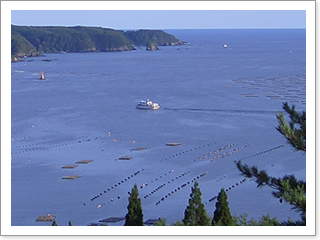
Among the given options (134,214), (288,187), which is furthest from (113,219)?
(288,187)

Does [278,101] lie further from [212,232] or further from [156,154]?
[212,232]

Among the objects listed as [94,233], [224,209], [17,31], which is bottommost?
[224,209]

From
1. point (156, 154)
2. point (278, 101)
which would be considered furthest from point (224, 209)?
point (278, 101)

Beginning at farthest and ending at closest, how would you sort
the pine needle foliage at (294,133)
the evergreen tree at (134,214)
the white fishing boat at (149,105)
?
the white fishing boat at (149,105) < the evergreen tree at (134,214) < the pine needle foliage at (294,133)

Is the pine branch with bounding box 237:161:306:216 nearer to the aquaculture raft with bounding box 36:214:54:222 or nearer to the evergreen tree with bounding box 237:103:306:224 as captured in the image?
the evergreen tree with bounding box 237:103:306:224

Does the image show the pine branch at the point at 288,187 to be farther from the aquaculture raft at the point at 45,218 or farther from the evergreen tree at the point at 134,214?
the aquaculture raft at the point at 45,218

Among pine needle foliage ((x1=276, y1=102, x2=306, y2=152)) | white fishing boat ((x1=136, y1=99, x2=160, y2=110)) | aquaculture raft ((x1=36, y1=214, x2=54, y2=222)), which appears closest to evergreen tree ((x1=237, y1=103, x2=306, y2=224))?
pine needle foliage ((x1=276, y1=102, x2=306, y2=152))

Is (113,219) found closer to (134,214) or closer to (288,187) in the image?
(134,214)

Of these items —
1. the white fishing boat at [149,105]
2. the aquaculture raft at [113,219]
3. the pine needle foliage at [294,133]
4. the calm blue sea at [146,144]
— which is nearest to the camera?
the pine needle foliage at [294,133]

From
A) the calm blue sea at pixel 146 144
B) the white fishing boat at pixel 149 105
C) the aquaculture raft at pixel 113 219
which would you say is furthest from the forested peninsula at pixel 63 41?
the aquaculture raft at pixel 113 219
